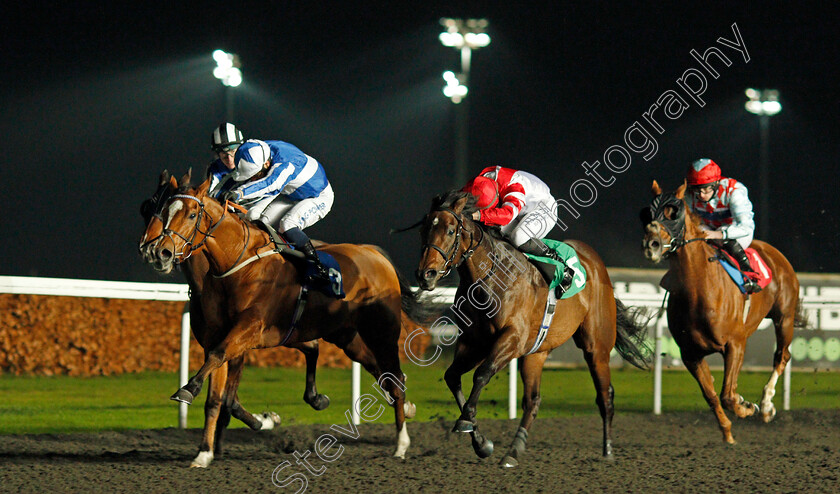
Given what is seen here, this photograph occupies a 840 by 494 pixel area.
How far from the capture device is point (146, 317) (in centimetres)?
821

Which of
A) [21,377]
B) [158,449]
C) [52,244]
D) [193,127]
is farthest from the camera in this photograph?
[193,127]

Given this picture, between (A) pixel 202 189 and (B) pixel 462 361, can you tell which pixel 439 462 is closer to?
(B) pixel 462 361

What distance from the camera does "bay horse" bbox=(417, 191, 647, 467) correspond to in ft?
12.7

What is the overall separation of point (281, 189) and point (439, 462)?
1.70 metres

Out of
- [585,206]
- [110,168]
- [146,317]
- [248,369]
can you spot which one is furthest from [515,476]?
[585,206]

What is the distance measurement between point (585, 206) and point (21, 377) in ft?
37.5

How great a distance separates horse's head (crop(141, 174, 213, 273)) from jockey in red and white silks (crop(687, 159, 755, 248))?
305cm

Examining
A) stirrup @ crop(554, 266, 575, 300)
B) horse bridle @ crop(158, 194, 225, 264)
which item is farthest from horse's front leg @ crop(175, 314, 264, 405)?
stirrup @ crop(554, 266, 575, 300)

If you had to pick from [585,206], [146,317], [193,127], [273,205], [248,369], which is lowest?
[248,369]

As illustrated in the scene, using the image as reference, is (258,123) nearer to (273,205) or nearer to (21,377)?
(21,377)

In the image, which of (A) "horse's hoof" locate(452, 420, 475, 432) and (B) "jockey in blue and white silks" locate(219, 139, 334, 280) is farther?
(B) "jockey in blue and white silks" locate(219, 139, 334, 280)

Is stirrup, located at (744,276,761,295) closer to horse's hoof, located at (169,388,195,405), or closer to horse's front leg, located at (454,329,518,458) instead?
horse's front leg, located at (454,329,518,458)

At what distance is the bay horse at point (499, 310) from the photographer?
388cm

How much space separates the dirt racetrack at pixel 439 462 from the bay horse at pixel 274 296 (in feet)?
1.36
